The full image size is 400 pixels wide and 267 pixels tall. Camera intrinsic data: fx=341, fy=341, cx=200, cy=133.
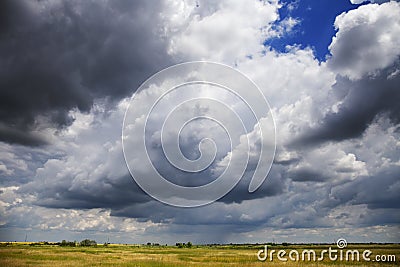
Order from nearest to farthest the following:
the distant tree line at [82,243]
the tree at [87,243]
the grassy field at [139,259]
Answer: the grassy field at [139,259] < the distant tree line at [82,243] < the tree at [87,243]

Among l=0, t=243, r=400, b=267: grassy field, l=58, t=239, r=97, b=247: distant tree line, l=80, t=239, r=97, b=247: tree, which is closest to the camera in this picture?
l=0, t=243, r=400, b=267: grassy field

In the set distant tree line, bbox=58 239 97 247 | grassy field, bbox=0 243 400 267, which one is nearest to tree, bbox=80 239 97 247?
distant tree line, bbox=58 239 97 247

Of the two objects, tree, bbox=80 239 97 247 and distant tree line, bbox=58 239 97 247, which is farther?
tree, bbox=80 239 97 247

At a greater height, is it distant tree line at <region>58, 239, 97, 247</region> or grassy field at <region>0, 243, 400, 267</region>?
grassy field at <region>0, 243, 400, 267</region>

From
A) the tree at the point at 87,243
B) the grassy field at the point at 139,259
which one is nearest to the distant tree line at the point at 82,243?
the tree at the point at 87,243

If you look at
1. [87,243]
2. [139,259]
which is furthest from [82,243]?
[139,259]

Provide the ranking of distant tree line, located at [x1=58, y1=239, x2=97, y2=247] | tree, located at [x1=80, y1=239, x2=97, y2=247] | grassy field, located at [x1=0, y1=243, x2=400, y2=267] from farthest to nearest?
tree, located at [x1=80, y1=239, x2=97, y2=247] → distant tree line, located at [x1=58, y1=239, x2=97, y2=247] → grassy field, located at [x1=0, y1=243, x2=400, y2=267]

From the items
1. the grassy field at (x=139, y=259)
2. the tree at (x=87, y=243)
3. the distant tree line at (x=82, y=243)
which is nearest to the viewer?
the grassy field at (x=139, y=259)

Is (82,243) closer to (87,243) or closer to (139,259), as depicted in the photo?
(87,243)

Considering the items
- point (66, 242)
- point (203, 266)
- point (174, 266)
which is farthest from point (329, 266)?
point (66, 242)

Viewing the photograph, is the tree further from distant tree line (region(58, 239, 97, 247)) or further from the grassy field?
the grassy field

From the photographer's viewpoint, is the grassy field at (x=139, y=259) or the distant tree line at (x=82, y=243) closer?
the grassy field at (x=139, y=259)

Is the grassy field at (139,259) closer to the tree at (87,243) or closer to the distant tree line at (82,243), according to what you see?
the distant tree line at (82,243)

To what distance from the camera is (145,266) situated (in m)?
46.3
